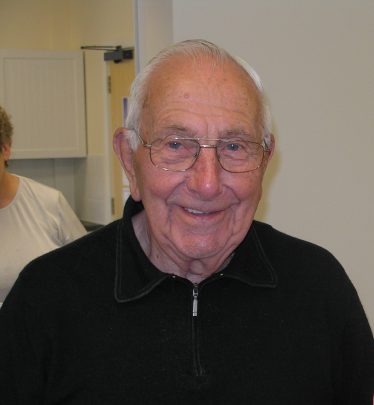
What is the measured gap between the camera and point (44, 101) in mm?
5293

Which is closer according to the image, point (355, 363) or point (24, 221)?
point (355, 363)

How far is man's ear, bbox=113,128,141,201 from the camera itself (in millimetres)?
1172

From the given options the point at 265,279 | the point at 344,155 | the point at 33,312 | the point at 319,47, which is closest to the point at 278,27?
the point at 319,47

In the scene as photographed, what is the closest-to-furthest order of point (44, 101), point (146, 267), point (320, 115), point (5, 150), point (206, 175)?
point (206, 175) < point (146, 267) < point (320, 115) < point (5, 150) < point (44, 101)

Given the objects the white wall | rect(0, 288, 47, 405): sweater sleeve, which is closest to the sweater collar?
rect(0, 288, 47, 405): sweater sleeve

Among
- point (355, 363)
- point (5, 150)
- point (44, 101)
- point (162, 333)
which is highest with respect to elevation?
point (44, 101)

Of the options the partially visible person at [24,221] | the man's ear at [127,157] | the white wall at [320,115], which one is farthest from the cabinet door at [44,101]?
the man's ear at [127,157]

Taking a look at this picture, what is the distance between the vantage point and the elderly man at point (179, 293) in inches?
42.2

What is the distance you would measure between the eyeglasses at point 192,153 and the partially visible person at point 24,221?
1.16 metres

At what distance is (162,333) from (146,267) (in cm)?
13

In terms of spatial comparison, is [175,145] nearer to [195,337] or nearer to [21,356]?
[195,337]

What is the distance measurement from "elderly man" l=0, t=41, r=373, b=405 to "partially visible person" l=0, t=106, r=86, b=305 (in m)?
0.97

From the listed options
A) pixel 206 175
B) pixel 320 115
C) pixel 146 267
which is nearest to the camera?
pixel 206 175

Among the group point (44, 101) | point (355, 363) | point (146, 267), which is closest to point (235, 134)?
point (146, 267)
